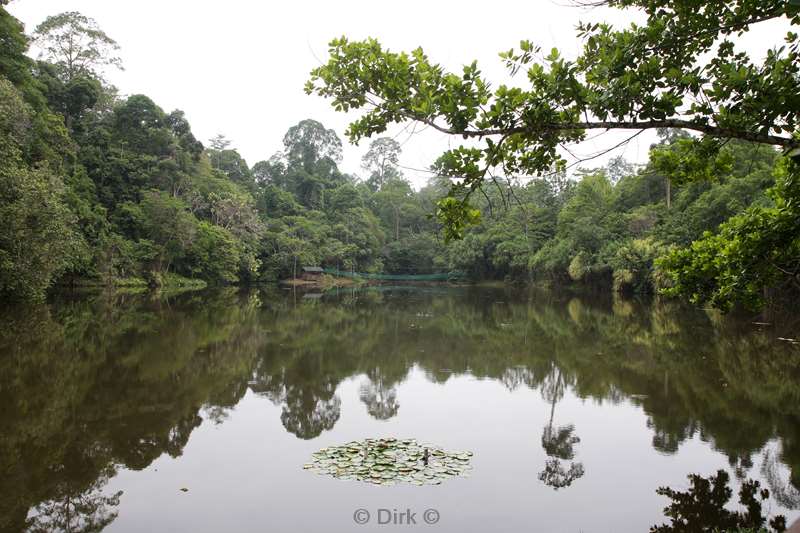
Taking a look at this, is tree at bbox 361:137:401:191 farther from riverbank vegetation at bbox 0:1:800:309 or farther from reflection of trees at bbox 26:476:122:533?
reflection of trees at bbox 26:476:122:533

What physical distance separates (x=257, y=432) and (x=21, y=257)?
1328 centimetres

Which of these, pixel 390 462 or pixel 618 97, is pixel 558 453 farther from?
pixel 618 97

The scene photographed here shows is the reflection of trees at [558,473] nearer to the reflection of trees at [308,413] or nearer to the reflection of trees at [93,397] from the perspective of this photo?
the reflection of trees at [308,413]

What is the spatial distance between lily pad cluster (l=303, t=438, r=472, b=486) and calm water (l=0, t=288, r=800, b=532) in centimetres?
16

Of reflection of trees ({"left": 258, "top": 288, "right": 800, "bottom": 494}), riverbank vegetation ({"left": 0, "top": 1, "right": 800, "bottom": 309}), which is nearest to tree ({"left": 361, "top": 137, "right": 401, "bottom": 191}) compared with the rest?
riverbank vegetation ({"left": 0, "top": 1, "right": 800, "bottom": 309})

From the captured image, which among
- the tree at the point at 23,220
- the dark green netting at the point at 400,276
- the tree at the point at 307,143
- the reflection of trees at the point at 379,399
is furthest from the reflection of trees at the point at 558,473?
the tree at the point at 307,143

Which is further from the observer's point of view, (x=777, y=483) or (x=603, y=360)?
(x=603, y=360)

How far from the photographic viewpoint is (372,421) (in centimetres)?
659

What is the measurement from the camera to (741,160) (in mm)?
24141

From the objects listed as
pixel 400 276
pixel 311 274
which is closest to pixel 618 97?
pixel 311 274

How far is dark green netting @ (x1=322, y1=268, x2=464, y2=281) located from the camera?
43.8 metres

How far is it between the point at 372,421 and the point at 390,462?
1.41 meters

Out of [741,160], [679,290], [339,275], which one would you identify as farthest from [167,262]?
[679,290]

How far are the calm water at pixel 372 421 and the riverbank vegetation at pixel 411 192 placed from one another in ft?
6.51
